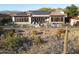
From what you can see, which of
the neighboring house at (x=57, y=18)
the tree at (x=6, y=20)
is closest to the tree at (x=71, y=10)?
the neighboring house at (x=57, y=18)

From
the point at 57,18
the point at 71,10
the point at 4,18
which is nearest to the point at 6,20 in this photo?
the point at 4,18

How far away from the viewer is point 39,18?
3064 millimetres

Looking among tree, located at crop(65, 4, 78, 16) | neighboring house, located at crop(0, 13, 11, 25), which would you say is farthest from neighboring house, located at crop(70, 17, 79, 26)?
neighboring house, located at crop(0, 13, 11, 25)

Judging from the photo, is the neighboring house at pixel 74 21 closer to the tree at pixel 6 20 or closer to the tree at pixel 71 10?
the tree at pixel 71 10

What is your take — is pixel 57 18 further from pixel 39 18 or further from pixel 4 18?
pixel 4 18

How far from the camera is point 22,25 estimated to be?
3.06 metres

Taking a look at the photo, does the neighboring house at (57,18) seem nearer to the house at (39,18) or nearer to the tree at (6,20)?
the house at (39,18)

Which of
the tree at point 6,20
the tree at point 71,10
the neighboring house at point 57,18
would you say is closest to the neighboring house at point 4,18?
the tree at point 6,20

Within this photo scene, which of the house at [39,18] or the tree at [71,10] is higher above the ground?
the tree at [71,10]

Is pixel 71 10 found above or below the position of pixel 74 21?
above

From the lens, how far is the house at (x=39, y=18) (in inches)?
120

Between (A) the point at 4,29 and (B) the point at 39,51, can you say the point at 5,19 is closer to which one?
(A) the point at 4,29
